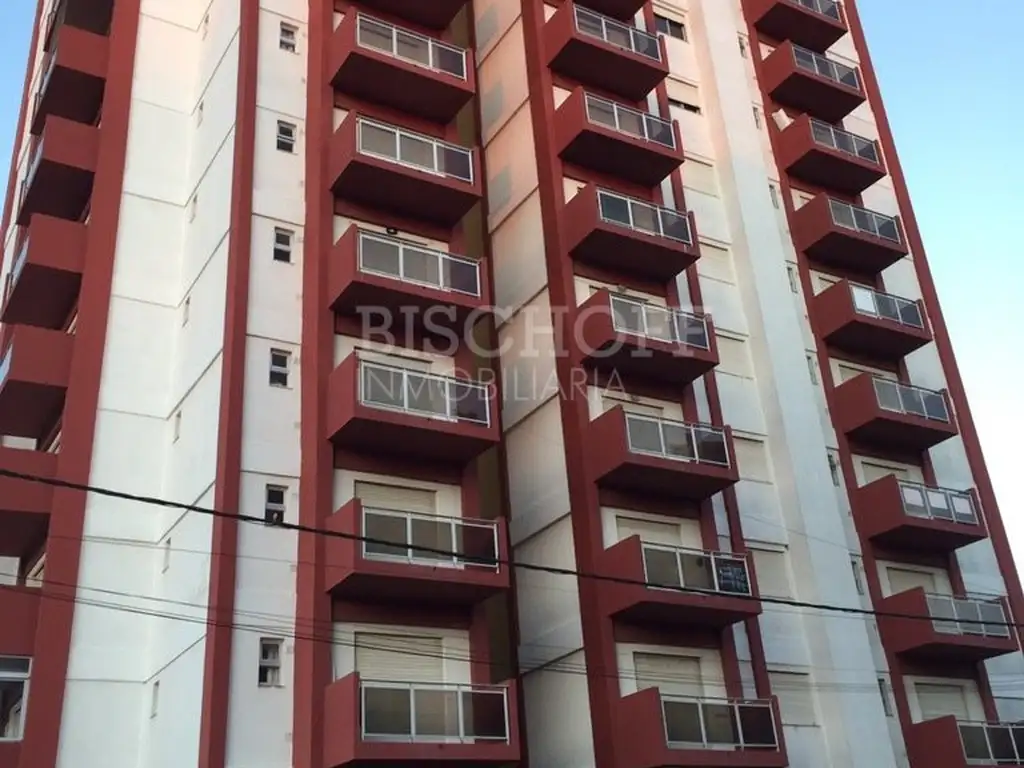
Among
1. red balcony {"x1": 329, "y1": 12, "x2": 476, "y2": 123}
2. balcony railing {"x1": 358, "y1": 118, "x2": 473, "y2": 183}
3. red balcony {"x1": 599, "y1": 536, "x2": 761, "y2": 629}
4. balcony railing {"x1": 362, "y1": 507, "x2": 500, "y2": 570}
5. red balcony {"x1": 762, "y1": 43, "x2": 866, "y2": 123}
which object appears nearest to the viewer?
balcony railing {"x1": 362, "y1": 507, "x2": 500, "y2": 570}

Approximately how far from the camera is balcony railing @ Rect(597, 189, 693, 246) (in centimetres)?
2495

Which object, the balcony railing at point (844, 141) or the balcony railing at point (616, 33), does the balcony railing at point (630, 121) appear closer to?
the balcony railing at point (616, 33)

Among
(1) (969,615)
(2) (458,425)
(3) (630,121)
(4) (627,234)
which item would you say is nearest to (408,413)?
(2) (458,425)

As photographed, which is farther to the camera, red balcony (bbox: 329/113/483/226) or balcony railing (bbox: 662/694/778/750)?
red balcony (bbox: 329/113/483/226)

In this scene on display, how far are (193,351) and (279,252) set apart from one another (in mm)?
2717

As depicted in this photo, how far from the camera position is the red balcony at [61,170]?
2553 centimetres

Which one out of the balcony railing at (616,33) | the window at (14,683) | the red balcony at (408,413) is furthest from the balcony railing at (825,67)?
the window at (14,683)

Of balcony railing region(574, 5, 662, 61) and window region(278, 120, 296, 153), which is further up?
balcony railing region(574, 5, 662, 61)

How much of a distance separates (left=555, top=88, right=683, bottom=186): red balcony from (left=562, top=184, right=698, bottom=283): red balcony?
1.70 metres

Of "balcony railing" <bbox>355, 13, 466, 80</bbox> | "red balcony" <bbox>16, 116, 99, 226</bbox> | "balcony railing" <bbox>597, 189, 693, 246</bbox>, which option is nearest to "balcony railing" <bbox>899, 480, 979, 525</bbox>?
"balcony railing" <bbox>597, 189, 693, 246</bbox>

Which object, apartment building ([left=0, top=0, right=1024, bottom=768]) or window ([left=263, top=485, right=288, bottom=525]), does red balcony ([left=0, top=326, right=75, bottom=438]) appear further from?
window ([left=263, top=485, right=288, bottom=525])

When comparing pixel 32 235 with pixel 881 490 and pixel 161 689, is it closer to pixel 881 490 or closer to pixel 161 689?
pixel 161 689

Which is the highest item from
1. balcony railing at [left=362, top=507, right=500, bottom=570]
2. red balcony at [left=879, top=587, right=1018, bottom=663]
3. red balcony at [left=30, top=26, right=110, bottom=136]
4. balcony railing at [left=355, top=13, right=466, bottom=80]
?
red balcony at [left=30, top=26, right=110, bottom=136]

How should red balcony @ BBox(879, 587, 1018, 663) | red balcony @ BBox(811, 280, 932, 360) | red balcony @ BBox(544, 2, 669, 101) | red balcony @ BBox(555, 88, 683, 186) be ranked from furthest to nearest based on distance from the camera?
red balcony @ BBox(811, 280, 932, 360) → red balcony @ BBox(544, 2, 669, 101) → red balcony @ BBox(555, 88, 683, 186) → red balcony @ BBox(879, 587, 1018, 663)
